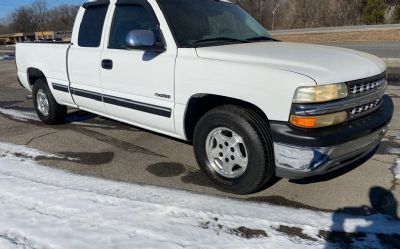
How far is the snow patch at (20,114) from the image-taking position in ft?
24.1

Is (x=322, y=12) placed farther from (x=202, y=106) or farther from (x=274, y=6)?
(x=202, y=106)

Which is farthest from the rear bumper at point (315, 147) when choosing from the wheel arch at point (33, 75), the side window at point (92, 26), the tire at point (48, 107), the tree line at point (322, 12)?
the tree line at point (322, 12)

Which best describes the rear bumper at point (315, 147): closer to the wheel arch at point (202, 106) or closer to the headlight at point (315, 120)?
the headlight at point (315, 120)

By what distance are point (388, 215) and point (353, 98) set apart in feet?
3.35

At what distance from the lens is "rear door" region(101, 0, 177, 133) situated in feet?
14.1

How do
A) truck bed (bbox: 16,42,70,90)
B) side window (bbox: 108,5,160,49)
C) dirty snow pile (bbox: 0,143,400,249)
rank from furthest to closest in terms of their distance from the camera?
truck bed (bbox: 16,42,70,90), side window (bbox: 108,5,160,49), dirty snow pile (bbox: 0,143,400,249)

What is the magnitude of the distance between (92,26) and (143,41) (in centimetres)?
156

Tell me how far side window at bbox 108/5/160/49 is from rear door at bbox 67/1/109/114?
0.23m

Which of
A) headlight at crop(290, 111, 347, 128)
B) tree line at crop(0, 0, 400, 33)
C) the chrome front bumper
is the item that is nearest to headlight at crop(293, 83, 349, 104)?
headlight at crop(290, 111, 347, 128)

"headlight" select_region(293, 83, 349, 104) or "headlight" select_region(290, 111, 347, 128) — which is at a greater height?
"headlight" select_region(293, 83, 349, 104)

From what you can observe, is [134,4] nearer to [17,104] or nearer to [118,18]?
[118,18]

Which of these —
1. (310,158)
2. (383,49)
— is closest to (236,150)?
(310,158)

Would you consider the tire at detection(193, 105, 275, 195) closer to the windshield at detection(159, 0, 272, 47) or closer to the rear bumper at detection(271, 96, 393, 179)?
the rear bumper at detection(271, 96, 393, 179)

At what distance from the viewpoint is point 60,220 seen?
11.3 feet
